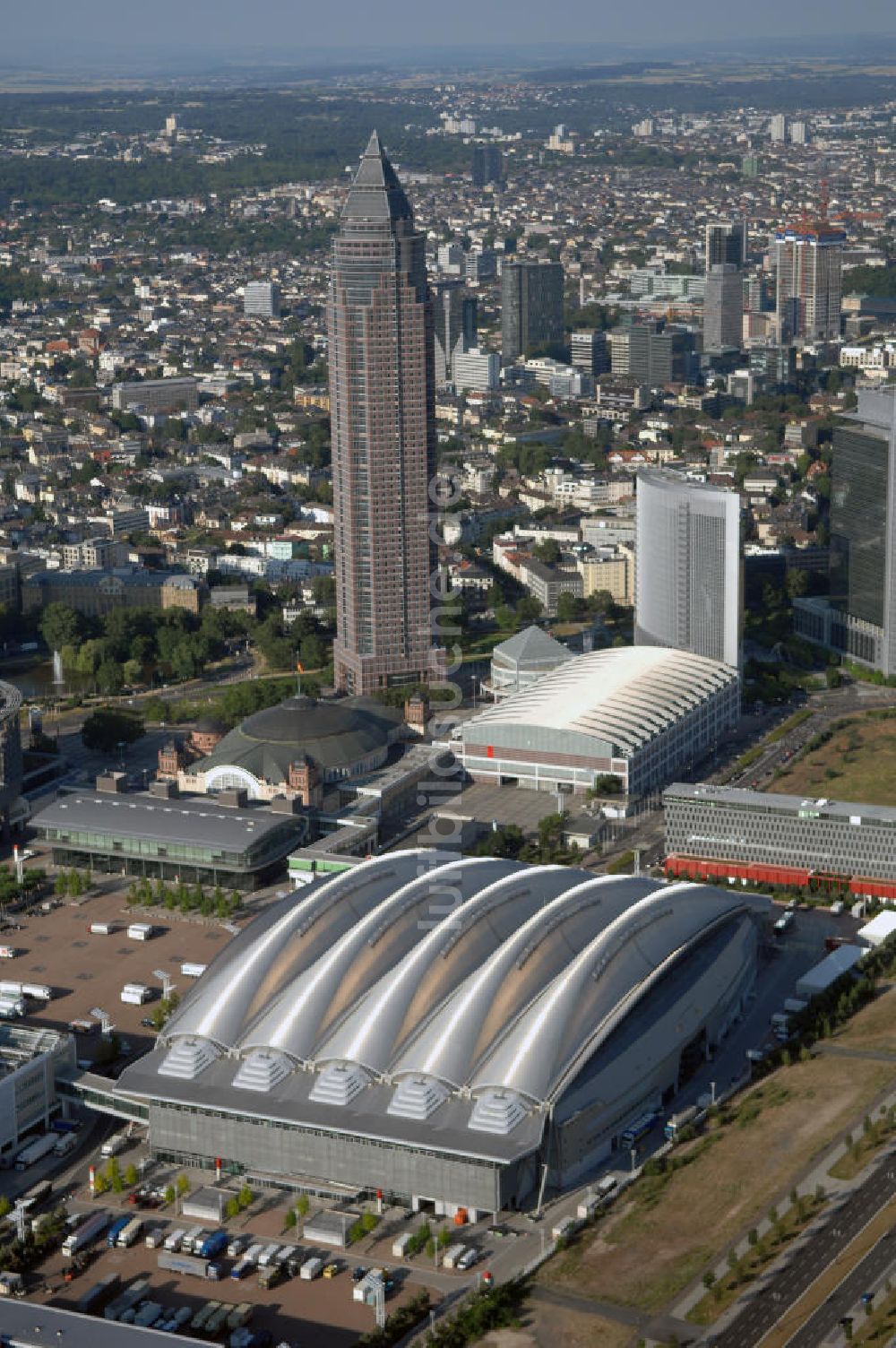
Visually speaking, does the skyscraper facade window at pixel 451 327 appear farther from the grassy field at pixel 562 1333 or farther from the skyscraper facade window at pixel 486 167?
the grassy field at pixel 562 1333

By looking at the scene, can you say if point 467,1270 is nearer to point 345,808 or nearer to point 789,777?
point 345,808

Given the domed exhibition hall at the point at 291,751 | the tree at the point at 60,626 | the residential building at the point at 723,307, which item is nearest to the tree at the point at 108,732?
the domed exhibition hall at the point at 291,751

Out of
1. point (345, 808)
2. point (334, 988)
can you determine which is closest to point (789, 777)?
Answer: point (345, 808)

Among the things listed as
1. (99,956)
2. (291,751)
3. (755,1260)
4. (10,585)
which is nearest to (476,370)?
(10,585)

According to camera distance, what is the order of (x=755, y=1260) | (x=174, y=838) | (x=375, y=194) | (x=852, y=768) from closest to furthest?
1. (x=755, y=1260)
2. (x=174, y=838)
3. (x=852, y=768)
4. (x=375, y=194)

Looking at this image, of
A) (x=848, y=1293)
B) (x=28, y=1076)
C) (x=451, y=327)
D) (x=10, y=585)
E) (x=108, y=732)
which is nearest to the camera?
(x=848, y=1293)

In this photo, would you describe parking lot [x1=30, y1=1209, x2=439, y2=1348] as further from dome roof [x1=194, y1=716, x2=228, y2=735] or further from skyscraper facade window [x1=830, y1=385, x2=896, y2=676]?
skyscraper facade window [x1=830, y1=385, x2=896, y2=676]

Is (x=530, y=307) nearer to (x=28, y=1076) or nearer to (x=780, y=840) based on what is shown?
(x=780, y=840)
